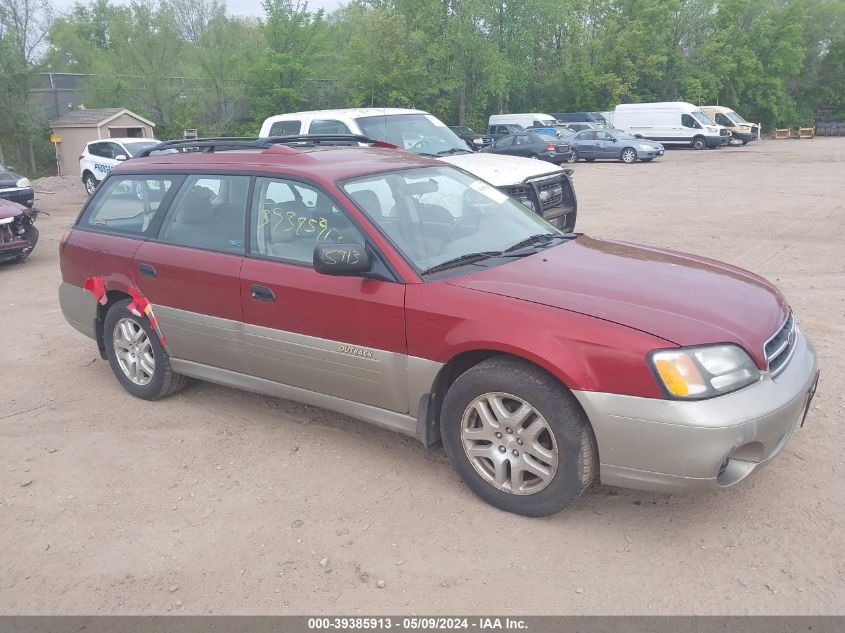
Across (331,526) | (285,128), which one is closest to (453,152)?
(285,128)

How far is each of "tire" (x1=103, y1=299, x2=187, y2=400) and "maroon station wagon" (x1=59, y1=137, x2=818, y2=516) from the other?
0.01 metres

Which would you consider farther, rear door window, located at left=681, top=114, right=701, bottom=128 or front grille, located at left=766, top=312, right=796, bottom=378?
rear door window, located at left=681, top=114, right=701, bottom=128

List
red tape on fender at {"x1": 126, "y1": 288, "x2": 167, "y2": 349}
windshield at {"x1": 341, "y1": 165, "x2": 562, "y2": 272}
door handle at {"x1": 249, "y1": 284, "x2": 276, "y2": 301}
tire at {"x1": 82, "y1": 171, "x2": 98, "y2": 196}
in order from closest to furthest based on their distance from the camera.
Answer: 1. windshield at {"x1": 341, "y1": 165, "x2": 562, "y2": 272}
2. door handle at {"x1": 249, "y1": 284, "x2": 276, "y2": 301}
3. red tape on fender at {"x1": 126, "y1": 288, "x2": 167, "y2": 349}
4. tire at {"x1": 82, "y1": 171, "x2": 98, "y2": 196}

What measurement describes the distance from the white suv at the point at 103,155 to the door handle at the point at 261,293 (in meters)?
17.8

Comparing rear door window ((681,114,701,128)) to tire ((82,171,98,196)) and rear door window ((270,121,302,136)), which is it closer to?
tire ((82,171,98,196))

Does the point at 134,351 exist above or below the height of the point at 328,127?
below

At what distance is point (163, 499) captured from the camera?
3.88 m

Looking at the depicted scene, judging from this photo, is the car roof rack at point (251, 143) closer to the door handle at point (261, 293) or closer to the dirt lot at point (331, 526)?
the door handle at point (261, 293)

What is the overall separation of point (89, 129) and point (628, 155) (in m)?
23.4

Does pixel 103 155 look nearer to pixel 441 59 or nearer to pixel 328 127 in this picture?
pixel 328 127

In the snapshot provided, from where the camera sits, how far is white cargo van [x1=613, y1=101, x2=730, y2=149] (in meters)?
35.7

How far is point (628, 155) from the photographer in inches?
1169

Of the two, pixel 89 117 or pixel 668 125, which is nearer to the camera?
pixel 89 117
